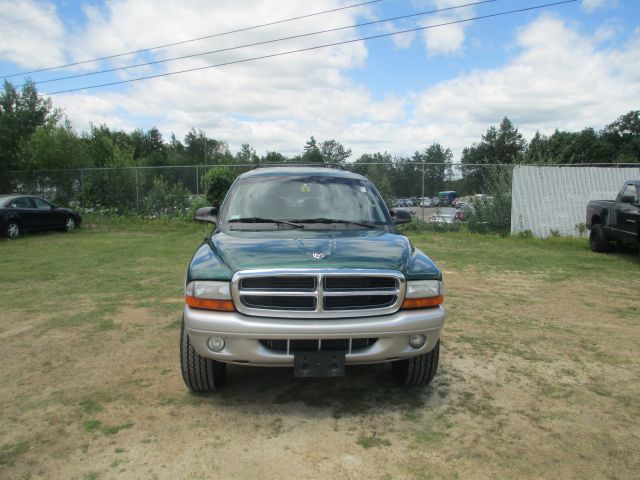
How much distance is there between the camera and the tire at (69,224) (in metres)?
16.9

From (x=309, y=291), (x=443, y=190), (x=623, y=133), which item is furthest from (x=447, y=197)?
(x=623, y=133)

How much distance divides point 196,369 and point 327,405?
1004mm

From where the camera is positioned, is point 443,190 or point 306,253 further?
point 443,190

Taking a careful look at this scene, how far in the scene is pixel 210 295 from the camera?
133 inches

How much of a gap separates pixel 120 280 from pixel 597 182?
503 inches

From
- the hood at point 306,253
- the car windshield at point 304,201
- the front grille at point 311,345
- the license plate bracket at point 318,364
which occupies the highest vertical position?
the car windshield at point 304,201

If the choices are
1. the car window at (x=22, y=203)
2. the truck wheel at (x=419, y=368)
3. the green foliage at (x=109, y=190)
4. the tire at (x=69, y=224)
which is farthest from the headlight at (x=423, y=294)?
the green foliage at (x=109, y=190)

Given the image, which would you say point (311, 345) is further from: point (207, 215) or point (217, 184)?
point (217, 184)

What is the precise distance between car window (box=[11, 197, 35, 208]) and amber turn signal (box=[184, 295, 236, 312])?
47.2 ft

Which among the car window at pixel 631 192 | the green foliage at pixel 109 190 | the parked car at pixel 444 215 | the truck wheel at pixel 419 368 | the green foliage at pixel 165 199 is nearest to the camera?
the truck wheel at pixel 419 368

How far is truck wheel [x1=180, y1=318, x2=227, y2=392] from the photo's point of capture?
365 cm

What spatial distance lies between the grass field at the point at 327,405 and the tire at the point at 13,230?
9252mm

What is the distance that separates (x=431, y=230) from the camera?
1588 centimetres

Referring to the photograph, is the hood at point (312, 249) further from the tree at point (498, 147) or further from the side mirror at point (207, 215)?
the tree at point (498, 147)
